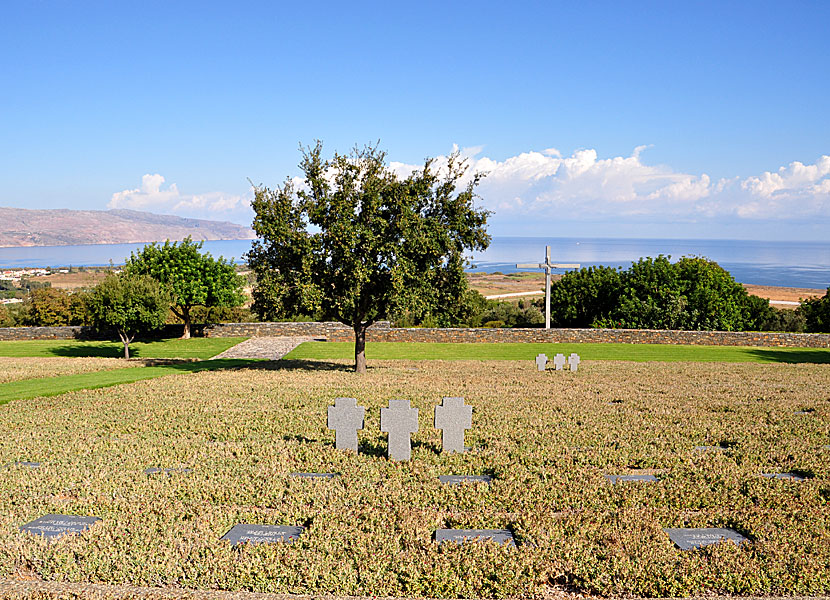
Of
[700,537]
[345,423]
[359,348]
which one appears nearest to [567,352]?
[359,348]

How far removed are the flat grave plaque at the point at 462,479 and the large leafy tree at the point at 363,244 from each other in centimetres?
1014

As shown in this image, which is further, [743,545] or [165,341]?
[165,341]

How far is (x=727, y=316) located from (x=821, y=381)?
80.8 feet

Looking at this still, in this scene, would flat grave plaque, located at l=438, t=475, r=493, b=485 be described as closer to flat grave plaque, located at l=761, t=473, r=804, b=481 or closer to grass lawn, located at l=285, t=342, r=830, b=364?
flat grave plaque, located at l=761, t=473, r=804, b=481

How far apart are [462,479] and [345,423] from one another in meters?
2.35

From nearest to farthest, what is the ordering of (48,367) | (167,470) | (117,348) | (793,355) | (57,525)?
(57,525), (167,470), (48,367), (793,355), (117,348)

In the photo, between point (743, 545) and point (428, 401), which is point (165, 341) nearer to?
point (428, 401)

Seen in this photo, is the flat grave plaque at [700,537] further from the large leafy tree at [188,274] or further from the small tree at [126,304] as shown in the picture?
the large leafy tree at [188,274]

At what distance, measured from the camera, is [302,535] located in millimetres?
6266

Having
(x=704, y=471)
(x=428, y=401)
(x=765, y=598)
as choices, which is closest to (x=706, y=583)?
(x=765, y=598)

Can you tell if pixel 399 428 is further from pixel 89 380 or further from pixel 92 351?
pixel 92 351

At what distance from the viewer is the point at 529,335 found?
115 feet

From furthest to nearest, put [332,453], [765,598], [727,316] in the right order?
1. [727,316]
2. [332,453]
3. [765,598]

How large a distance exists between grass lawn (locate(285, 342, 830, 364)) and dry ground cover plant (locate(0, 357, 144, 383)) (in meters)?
8.11
